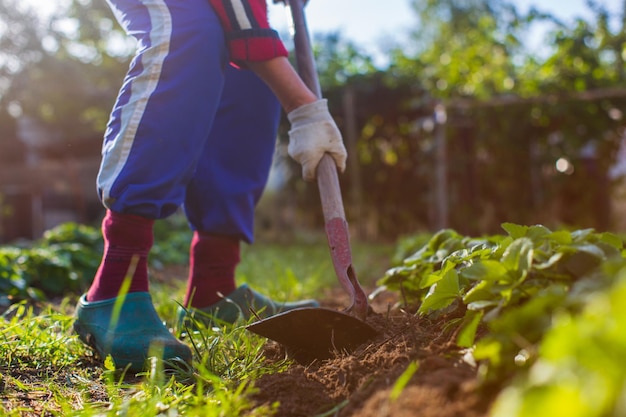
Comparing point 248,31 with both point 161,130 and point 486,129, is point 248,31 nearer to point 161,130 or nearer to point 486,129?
point 161,130

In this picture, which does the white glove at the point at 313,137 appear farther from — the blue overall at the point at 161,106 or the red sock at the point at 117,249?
the red sock at the point at 117,249

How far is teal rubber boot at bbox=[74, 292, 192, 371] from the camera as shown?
1.54 m

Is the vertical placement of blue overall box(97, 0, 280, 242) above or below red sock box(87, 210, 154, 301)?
above

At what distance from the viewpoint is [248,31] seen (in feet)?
5.68

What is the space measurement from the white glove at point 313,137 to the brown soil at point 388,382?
0.55m

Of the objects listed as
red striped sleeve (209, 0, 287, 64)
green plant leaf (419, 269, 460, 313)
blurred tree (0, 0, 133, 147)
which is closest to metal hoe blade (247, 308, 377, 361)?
green plant leaf (419, 269, 460, 313)

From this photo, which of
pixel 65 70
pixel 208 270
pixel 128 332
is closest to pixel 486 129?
pixel 208 270

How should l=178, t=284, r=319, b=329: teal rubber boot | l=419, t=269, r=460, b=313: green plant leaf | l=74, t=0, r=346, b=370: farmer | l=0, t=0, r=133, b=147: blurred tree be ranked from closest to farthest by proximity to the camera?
l=419, t=269, r=460, b=313: green plant leaf
l=74, t=0, r=346, b=370: farmer
l=178, t=284, r=319, b=329: teal rubber boot
l=0, t=0, r=133, b=147: blurred tree

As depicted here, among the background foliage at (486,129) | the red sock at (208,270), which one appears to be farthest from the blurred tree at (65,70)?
the red sock at (208,270)

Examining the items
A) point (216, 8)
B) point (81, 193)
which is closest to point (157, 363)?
point (216, 8)

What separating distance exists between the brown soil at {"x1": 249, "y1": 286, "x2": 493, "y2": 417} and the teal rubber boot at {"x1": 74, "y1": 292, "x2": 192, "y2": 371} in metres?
0.36

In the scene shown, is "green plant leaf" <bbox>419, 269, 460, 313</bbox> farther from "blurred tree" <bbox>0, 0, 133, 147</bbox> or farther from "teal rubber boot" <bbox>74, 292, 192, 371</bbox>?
"blurred tree" <bbox>0, 0, 133, 147</bbox>

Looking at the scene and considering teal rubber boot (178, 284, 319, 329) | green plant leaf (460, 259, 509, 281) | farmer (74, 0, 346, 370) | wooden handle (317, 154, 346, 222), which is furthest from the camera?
teal rubber boot (178, 284, 319, 329)

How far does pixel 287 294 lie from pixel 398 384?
1.83 meters
